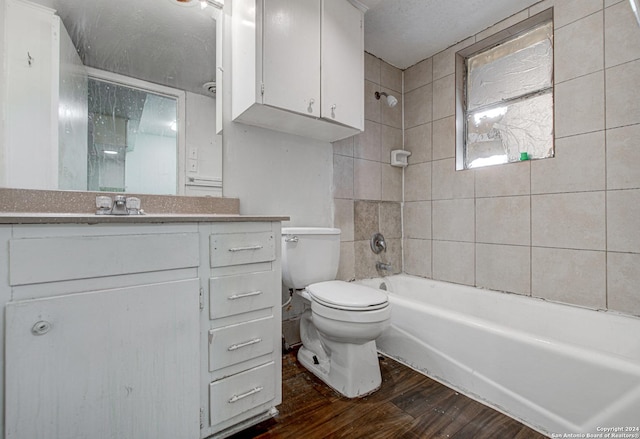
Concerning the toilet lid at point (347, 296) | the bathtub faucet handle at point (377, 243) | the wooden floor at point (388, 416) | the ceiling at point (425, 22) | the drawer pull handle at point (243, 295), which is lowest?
the wooden floor at point (388, 416)

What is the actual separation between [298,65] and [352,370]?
1.58 m

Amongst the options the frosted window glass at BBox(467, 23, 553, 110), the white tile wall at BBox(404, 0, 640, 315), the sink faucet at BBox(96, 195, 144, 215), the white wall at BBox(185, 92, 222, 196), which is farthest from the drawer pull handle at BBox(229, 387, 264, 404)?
the frosted window glass at BBox(467, 23, 553, 110)

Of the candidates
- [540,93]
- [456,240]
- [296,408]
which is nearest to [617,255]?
[456,240]

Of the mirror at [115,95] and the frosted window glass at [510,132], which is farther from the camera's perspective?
the frosted window glass at [510,132]

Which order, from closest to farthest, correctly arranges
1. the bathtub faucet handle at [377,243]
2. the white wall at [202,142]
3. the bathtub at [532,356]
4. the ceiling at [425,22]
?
the bathtub at [532,356], the white wall at [202,142], the ceiling at [425,22], the bathtub faucet handle at [377,243]

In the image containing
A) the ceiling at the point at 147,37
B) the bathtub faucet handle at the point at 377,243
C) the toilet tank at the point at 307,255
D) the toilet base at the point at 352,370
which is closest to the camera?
the ceiling at the point at 147,37

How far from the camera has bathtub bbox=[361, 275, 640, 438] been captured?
3.31 ft

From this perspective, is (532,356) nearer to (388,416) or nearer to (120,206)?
(388,416)

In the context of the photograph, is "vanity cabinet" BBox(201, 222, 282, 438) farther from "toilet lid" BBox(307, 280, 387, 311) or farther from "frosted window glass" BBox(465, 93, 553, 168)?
"frosted window glass" BBox(465, 93, 553, 168)

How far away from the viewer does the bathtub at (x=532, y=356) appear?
3.31ft

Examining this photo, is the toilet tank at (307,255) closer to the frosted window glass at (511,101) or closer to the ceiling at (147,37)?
the ceiling at (147,37)

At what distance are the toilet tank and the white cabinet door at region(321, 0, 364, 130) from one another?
0.68 meters

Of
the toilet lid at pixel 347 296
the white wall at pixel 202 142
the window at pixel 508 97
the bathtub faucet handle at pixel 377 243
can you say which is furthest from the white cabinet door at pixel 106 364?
the window at pixel 508 97

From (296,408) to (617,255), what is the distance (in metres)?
1.78
